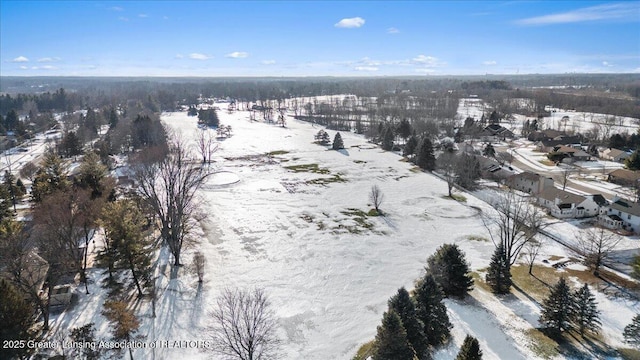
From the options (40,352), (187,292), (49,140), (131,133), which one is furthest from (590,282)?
(49,140)

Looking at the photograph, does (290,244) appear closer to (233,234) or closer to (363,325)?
(233,234)

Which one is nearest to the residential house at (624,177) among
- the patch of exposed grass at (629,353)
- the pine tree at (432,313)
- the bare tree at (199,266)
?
the patch of exposed grass at (629,353)

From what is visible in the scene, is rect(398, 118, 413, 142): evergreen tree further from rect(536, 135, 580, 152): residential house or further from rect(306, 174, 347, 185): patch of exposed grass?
rect(306, 174, 347, 185): patch of exposed grass

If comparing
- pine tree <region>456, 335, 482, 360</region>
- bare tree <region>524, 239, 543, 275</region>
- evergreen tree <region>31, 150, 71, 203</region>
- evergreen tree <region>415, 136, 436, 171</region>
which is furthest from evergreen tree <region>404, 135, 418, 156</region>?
pine tree <region>456, 335, 482, 360</region>

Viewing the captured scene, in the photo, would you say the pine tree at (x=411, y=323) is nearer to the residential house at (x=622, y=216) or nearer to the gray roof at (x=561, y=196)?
the gray roof at (x=561, y=196)

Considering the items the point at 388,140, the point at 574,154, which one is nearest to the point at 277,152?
the point at 388,140

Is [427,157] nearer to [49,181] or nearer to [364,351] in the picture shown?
[364,351]
